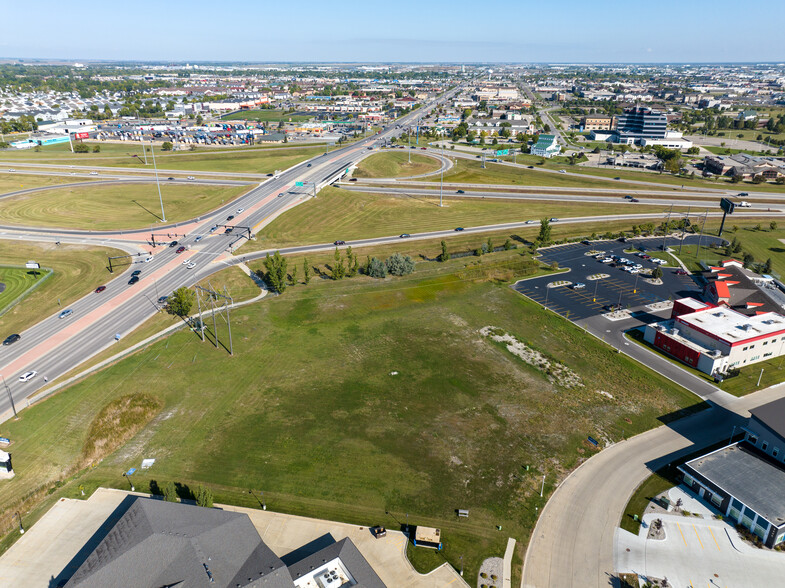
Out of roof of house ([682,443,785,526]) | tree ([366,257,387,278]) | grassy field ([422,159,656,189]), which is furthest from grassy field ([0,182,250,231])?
roof of house ([682,443,785,526])

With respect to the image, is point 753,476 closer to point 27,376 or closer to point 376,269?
point 376,269

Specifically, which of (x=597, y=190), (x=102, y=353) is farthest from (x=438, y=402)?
(x=597, y=190)

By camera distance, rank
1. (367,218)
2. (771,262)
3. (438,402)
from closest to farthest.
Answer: (438,402) < (771,262) < (367,218)

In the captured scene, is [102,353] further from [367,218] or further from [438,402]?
[367,218]

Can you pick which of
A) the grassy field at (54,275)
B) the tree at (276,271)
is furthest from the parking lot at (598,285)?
the grassy field at (54,275)

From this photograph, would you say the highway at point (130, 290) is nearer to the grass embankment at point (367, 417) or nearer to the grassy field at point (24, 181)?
the grass embankment at point (367, 417)
